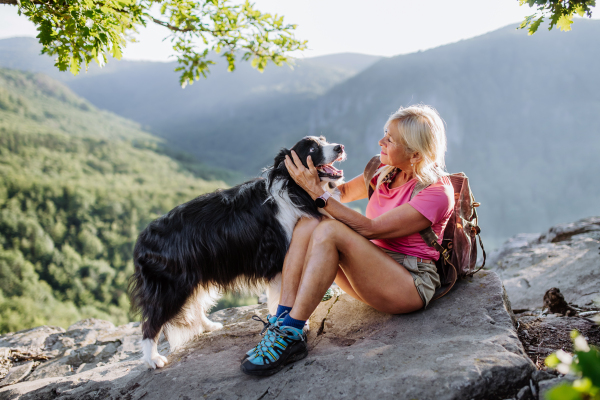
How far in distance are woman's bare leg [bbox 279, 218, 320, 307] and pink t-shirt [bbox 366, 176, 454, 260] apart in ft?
1.61

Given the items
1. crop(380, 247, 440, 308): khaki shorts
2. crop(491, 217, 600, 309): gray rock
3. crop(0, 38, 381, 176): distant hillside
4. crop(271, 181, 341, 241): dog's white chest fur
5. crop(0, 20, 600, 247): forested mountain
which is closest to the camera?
crop(380, 247, 440, 308): khaki shorts

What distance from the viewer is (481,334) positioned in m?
1.79

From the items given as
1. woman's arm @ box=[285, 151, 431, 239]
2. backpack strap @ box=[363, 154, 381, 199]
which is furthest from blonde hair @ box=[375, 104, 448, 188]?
backpack strap @ box=[363, 154, 381, 199]

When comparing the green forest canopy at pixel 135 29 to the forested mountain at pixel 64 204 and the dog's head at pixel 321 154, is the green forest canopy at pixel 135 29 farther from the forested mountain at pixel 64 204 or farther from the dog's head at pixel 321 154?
the forested mountain at pixel 64 204

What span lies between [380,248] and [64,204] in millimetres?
23052

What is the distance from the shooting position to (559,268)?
3.48 meters

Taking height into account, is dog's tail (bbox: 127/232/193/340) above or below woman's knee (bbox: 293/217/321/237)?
below

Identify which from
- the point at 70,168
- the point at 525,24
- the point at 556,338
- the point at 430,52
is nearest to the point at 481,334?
the point at 556,338

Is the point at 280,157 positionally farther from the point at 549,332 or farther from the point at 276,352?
the point at 549,332

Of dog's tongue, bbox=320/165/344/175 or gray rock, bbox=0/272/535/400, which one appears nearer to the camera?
gray rock, bbox=0/272/535/400

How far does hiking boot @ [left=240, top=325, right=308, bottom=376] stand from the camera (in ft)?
5.92

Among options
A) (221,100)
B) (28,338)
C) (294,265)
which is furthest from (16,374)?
(221,100)

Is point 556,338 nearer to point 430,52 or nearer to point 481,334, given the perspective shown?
point 481,334

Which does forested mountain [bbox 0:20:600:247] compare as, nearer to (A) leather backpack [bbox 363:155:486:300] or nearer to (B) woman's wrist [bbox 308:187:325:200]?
(A) leather backpack [bbox 363:155:486:300]
